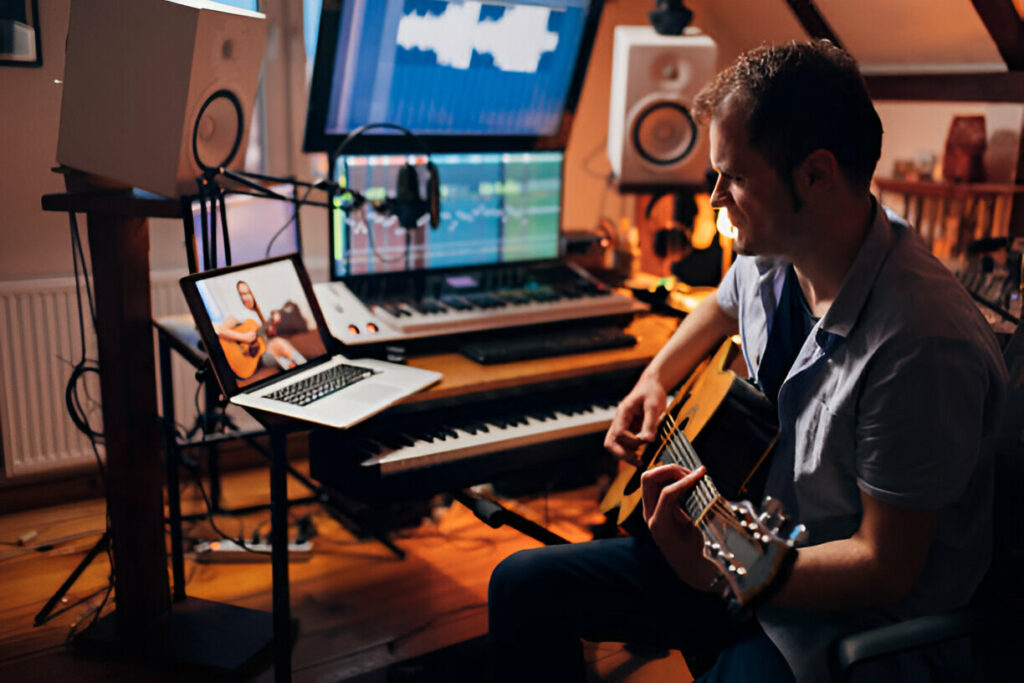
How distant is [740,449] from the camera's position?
141cm

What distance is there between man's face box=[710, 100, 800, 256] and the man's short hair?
0.02 m

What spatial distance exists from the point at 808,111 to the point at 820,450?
475mm

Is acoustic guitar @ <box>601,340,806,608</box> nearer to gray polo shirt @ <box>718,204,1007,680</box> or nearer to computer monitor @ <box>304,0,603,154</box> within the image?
gray polo shirt @ <box>718,204,1007,680</box>

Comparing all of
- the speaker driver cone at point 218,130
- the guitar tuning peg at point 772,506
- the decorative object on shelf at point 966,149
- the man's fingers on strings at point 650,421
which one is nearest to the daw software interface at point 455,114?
the speaker driver cone at point 218,130

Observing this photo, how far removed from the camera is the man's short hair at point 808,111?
120cm

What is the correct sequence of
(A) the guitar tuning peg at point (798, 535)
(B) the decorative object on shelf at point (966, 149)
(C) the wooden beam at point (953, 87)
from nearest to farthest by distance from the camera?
(A) the guitar tuning peg at point (798, 535), (C) the wooden beam at point (953, 87), (B) the decorative object on shelf at point (966, 149)

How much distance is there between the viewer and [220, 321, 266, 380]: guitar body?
175cm

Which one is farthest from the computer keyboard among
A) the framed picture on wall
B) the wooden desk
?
the framed picture on wall

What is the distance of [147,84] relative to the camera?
5.70 ft

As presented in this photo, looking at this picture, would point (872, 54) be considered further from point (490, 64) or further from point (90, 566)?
point (90, 566)

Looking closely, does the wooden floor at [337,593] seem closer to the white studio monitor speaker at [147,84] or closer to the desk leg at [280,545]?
the desk leg at [280,545]

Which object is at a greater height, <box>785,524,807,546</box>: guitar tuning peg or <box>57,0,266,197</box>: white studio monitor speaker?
<box>57,0,266,197</box>: white studio monitor speaker

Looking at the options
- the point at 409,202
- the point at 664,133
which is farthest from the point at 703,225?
the point at 409,202

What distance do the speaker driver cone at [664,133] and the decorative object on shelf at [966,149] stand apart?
43.9 inches
